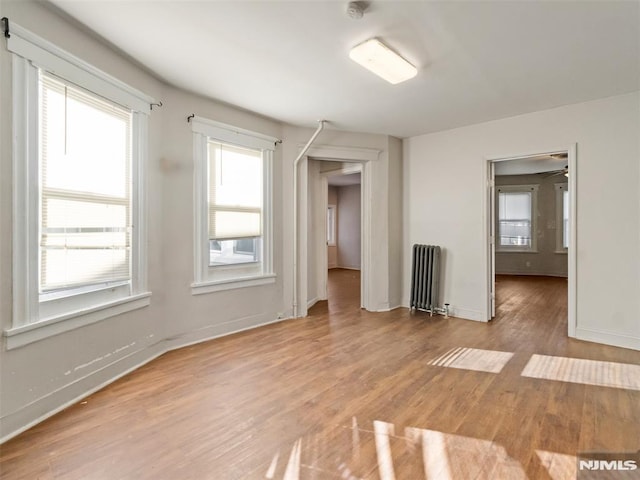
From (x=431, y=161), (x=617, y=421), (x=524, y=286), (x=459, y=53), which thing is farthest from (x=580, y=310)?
(x=524, y=286)

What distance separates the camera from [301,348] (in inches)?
127

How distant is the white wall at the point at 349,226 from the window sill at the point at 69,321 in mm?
7218

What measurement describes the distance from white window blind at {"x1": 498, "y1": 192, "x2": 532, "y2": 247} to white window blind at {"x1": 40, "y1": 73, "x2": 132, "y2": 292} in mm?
8799

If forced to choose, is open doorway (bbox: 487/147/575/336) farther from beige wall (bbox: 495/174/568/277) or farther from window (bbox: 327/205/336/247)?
window (bbox: 327/205/336/247)

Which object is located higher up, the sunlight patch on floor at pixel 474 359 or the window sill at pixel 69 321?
the window sill at pixel 69 321

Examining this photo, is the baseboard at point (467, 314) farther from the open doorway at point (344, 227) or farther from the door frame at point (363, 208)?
the open doorway at point (344, 227)

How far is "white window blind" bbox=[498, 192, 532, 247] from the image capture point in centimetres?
→ 842

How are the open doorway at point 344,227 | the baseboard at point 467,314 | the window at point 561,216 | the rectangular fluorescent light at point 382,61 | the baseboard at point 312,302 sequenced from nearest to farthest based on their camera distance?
the rectangular fluorescent light at point 382,61 → the baseboard at point 467,314 → the baseboard at point 312,302 → the window at point 561,216 → the open doorway at point 344,227

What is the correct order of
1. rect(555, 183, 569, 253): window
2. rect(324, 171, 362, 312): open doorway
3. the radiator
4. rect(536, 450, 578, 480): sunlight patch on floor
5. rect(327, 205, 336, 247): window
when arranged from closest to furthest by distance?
rect(536, 450, 578, 480): sunlight patch on floor, the radiator, rect(555, 183, 569, 253): window, rect(324, 171, 362, 312): open doorway, rect(327, 205, 336, 247): window

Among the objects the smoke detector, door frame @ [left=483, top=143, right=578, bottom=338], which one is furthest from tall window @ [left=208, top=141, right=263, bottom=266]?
door frame @ [left=483, top=143, right=578, bottom=338]

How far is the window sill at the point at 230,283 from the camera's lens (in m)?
3.37

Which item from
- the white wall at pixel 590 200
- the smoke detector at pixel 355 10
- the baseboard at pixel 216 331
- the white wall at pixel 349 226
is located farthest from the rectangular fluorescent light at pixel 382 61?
the white wall at pixel 349 226

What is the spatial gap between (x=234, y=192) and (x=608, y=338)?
4274mm

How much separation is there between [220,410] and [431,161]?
4110 mm
